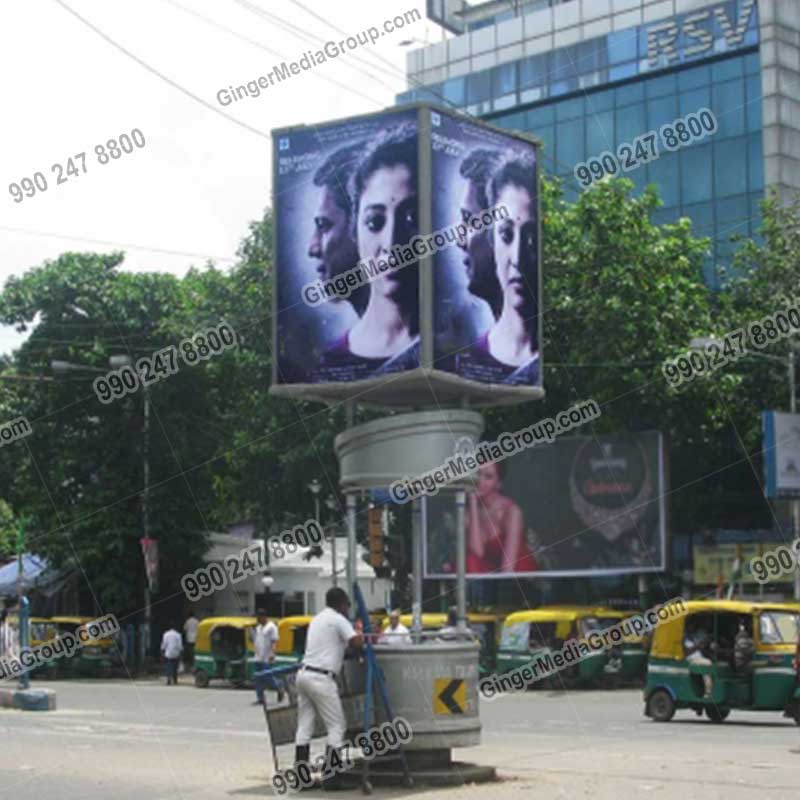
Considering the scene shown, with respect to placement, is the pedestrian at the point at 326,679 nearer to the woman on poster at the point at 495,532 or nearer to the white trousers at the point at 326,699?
the white trousers at the point at 326,699

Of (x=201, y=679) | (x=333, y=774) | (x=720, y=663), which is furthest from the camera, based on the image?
(x=201, y=679)

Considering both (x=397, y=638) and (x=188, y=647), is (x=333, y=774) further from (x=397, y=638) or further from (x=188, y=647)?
(x=188, y=647)

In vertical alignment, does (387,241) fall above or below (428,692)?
above

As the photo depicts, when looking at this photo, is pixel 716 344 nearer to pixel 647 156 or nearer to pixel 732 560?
pixel 732 560

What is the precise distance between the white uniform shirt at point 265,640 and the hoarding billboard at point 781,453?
43.8 feet

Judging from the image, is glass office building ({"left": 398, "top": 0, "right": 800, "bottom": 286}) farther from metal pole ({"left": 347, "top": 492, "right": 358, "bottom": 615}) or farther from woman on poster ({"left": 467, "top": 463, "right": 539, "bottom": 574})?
metal pole ({"left": 347, "top": 492, "right": 358, "bottom": 615})

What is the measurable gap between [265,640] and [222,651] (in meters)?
7.43

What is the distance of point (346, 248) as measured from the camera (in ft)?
48.9

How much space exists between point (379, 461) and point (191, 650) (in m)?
35.9

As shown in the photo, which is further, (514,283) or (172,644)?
(172,644)

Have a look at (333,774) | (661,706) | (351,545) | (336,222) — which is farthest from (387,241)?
(661,706)

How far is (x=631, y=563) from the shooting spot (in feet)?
133

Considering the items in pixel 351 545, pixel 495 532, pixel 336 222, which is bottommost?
pixel 351 545

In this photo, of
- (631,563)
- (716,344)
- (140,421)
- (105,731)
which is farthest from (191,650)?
(105,731)
